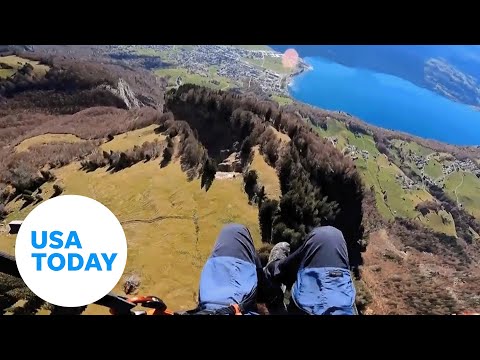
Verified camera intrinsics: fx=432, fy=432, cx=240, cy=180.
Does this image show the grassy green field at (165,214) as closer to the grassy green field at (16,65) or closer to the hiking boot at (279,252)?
the hiking boot at (279,252)

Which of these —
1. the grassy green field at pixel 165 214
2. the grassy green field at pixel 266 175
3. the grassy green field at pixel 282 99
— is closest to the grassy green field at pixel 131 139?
the grassy green field at pixel 165 214

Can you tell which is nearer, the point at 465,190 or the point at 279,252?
the point at 279,252

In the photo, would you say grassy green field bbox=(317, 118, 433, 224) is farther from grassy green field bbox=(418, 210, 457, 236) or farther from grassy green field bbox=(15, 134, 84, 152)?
grassy green field bbox=(15, 134, 84, 152)

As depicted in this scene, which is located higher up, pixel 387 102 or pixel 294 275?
pixel 387 102

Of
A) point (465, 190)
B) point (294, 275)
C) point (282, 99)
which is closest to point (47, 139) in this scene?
point (282, 99)

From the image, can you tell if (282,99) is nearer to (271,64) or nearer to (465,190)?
(271,64)
